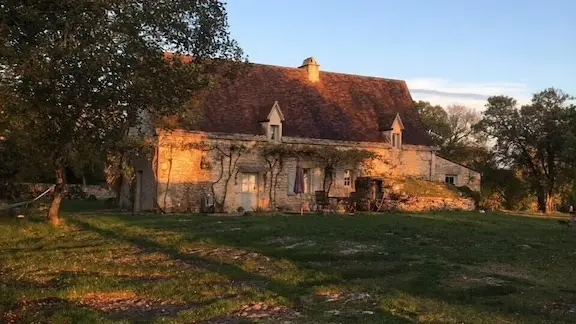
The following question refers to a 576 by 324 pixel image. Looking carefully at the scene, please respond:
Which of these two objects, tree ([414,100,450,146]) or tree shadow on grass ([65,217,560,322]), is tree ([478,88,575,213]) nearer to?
tree ([414,100,450,146])

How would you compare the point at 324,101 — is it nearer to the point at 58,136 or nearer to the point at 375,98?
the point at 375,98

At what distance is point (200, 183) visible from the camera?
1294 inches

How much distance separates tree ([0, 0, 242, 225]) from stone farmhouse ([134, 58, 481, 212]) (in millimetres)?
13091

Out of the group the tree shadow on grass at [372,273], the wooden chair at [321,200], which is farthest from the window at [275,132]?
the tree shadow on grass at [372,273]

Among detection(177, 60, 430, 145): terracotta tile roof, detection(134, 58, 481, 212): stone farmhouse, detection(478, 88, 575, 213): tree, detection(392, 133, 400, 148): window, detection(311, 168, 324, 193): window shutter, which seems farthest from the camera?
detection(478, 88, 575, 213): tree

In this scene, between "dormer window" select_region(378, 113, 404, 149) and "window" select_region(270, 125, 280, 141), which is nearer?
"window" select_region(270, 125, 280, 141)

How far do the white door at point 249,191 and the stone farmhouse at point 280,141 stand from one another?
5 cm

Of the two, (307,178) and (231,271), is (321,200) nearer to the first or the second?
(307,178)

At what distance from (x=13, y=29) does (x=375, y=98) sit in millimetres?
31881

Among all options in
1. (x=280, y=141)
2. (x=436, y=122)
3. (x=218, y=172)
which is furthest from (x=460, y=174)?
(x=436, y=122)

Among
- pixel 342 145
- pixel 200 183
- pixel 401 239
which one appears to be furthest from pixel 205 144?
pixel 401 239

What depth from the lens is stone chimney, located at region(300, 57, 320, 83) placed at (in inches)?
1593

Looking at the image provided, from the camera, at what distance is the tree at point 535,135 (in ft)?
151

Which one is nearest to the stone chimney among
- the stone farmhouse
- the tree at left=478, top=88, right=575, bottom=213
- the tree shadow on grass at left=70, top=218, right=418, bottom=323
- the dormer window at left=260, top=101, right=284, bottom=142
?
the stone farmhouse
